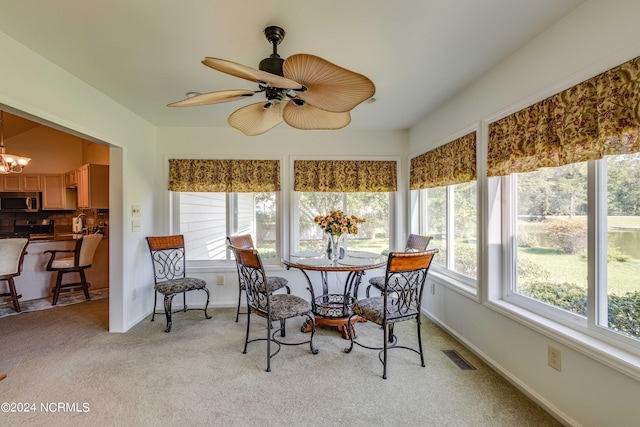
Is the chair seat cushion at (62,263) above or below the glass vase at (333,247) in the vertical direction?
below

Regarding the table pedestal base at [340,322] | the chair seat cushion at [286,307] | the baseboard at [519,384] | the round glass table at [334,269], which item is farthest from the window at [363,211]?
the baseboard at [519,384]

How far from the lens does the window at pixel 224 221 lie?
12.9 ft

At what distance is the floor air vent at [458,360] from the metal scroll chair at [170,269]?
2677 millimetres

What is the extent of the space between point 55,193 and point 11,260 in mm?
2429

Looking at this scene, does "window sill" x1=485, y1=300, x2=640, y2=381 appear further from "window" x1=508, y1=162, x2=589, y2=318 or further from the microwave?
the microwave

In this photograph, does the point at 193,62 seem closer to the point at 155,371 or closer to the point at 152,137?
the point at 152,137

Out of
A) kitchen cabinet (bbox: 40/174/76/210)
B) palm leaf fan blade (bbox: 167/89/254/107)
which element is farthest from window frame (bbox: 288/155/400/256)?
kitchen cabinet (bbox: 40/174/76/210)

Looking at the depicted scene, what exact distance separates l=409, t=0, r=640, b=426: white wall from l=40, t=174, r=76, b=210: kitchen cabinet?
695 centimetres

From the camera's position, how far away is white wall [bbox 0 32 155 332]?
199cm

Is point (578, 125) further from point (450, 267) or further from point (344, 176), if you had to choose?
point (344, 176)

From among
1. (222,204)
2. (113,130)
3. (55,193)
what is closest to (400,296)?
(222,204)

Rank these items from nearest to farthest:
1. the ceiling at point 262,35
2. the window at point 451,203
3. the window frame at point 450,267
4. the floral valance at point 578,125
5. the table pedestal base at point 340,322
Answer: the floral valance at point 578,125
the ceiling at point 262,35
the window frame at point 450,267
the window at point 451,203
the table pedestal base at point 340,322

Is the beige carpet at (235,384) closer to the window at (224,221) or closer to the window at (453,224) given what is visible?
the window at (453,224)

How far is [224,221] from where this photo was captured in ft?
13.0
